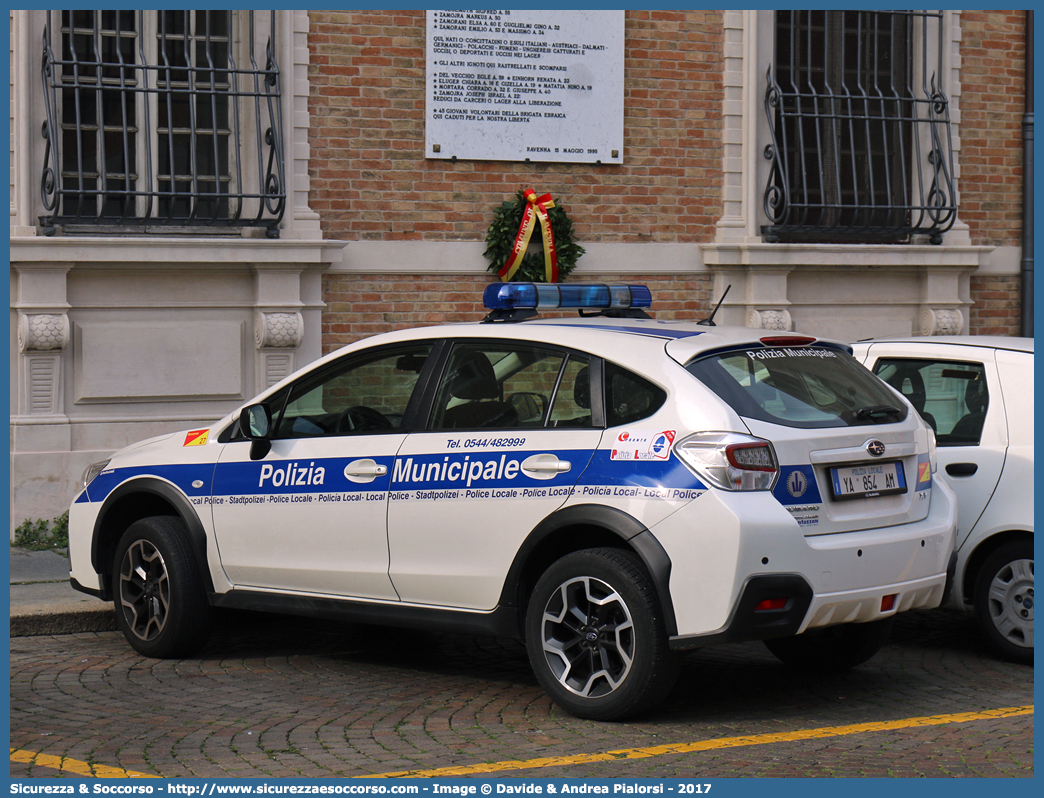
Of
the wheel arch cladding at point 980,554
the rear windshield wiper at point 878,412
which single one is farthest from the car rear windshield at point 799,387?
the wheel arch cladding at point 980,554

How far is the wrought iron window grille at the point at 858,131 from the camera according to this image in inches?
466

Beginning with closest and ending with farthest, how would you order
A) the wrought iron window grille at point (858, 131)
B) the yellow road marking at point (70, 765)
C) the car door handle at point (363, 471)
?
the yellow road marking at point (70, 765) → the car door handle at point (363, 471) → the wrought iron window grille at point (858, 131)

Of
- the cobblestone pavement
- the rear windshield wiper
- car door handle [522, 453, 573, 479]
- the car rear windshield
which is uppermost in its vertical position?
the car rear windshield

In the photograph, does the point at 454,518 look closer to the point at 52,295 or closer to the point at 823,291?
the point at 52,295

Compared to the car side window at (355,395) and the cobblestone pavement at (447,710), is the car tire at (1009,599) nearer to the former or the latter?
the cobblestone pavement at (447,710)

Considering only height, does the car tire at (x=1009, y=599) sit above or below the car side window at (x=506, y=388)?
below

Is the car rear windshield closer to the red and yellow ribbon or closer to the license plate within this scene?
the license plate

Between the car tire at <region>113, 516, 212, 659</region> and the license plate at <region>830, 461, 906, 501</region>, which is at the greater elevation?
the license plate at <region>830, 461, 906, 501</region>

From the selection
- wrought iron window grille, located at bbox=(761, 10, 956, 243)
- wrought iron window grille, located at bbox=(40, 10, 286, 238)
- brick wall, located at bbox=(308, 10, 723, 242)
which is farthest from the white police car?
wrought iron window grille, located at bbox=(761, 10, 956, 243)

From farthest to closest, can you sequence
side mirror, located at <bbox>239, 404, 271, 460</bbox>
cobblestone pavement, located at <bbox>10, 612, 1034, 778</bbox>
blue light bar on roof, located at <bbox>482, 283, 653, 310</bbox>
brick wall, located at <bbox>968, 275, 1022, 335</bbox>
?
brick wall, located at <bbox>968, 275, 1022, 335</bbox> < side mirror, located at <bbox>239, 404, 271, 460</bbox> < blue light bar on roof, located at <bbox>482, 283, 653, 310</bbox> < cobblestone pavement, located at <bbox>10, 612, 1034, 778</bbox>

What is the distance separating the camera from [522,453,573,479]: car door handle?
17.6ft

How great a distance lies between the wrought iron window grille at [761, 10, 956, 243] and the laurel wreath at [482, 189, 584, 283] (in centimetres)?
187

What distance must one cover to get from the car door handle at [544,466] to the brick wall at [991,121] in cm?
846

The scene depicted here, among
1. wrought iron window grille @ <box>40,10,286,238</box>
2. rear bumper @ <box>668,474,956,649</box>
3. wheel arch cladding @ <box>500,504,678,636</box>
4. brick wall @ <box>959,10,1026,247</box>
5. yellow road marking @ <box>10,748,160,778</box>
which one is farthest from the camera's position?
brick wall @ <box>959,10,1026,247</box>
